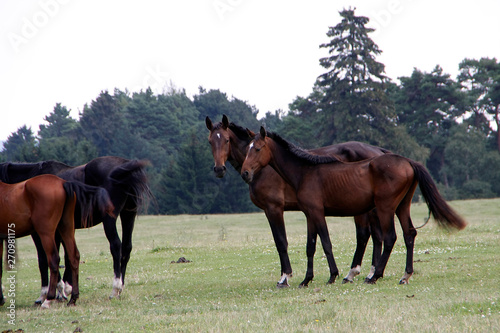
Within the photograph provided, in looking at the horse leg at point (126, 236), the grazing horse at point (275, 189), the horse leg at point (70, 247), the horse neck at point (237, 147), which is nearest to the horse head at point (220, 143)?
the grazing horse at point (275, 189)

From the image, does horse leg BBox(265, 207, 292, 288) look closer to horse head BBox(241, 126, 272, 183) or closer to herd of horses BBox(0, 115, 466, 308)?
herd of horses BBox(0, 115, 466, 308)

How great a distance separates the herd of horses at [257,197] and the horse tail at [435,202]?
0.02 metres

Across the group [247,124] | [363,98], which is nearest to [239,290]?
[363,98]

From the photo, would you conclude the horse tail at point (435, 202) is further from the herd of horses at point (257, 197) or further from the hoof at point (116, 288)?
the hoof at point (116, 288)

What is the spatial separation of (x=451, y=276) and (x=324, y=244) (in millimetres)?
2404

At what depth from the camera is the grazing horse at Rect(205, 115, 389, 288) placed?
418 inches

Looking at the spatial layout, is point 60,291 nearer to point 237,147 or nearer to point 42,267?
point 42,267

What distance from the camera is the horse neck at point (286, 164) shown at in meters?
10.4

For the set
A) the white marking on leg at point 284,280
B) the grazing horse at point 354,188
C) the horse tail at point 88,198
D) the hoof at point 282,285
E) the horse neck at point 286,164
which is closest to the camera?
the horse tail at point 88,198

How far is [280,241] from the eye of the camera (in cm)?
1059

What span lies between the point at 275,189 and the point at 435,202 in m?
2.98

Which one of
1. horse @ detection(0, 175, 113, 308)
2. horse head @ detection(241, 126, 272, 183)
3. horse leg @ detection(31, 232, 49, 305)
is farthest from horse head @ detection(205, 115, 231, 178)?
horse leg @ detection(31, 232, 49, 305)

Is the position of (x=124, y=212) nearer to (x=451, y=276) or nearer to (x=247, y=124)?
(x=451, y=276)

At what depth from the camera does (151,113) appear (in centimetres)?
9100
